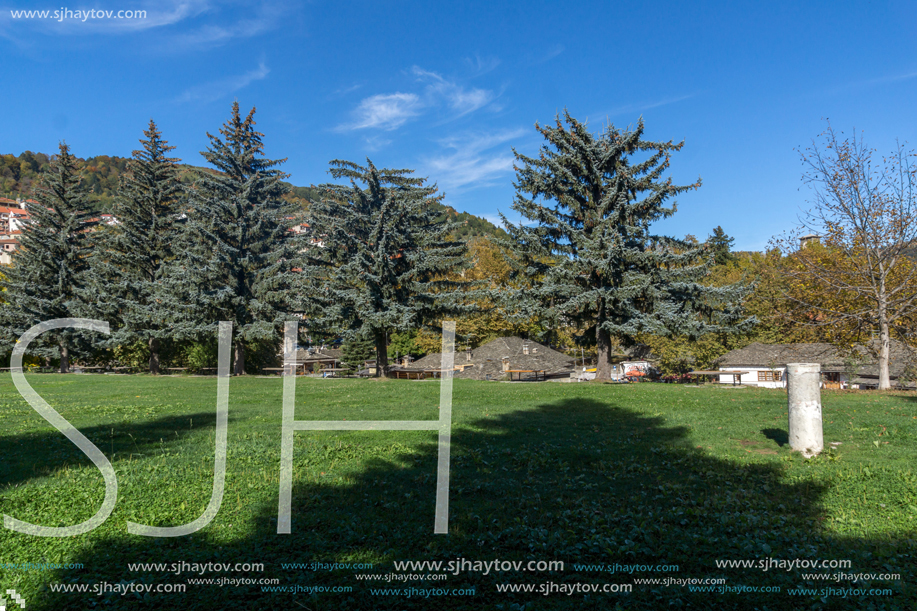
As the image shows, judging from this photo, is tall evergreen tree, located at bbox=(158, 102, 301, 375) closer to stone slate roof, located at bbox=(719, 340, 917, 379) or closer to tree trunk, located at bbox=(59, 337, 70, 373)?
tree trunk, located at bbox=(59, 337, 70, 373)

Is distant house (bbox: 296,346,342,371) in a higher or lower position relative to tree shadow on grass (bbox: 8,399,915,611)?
lower

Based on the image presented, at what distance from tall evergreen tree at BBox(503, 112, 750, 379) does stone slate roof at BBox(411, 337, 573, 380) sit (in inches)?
569

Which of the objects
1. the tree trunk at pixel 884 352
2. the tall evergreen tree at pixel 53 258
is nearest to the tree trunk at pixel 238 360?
the tall evergreen tree at pixel 53 258

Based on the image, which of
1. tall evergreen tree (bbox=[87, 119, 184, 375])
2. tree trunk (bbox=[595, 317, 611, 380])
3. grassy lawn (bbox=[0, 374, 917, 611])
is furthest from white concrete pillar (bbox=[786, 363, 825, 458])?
tall evergreen tree (bbox=[87, 119, 184, 375])

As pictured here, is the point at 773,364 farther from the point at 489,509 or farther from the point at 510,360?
the point at 489,509

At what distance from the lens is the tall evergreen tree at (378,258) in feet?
89.2

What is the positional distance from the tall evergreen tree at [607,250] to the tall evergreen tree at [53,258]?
32077 millimetres

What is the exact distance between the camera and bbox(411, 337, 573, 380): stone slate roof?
40469mm

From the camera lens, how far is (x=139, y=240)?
37.1m

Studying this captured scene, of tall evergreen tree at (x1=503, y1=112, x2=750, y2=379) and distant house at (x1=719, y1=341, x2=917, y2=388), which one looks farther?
distant house at (x1=719, y1=341, x2=917, y2=388)

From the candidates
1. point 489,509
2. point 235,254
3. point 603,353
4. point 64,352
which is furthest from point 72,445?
point 64,352

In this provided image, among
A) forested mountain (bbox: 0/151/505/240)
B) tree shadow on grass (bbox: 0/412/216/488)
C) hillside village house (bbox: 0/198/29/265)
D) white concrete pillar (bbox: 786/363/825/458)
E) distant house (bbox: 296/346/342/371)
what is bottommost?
distant house (bbox: 296/346/342/371)

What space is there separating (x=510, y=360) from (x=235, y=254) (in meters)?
20.9

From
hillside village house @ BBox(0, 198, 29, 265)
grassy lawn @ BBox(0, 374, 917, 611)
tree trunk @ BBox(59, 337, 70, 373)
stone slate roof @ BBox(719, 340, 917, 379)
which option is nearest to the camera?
grassy lawn @ BBox(0, 374, 917, 611)
